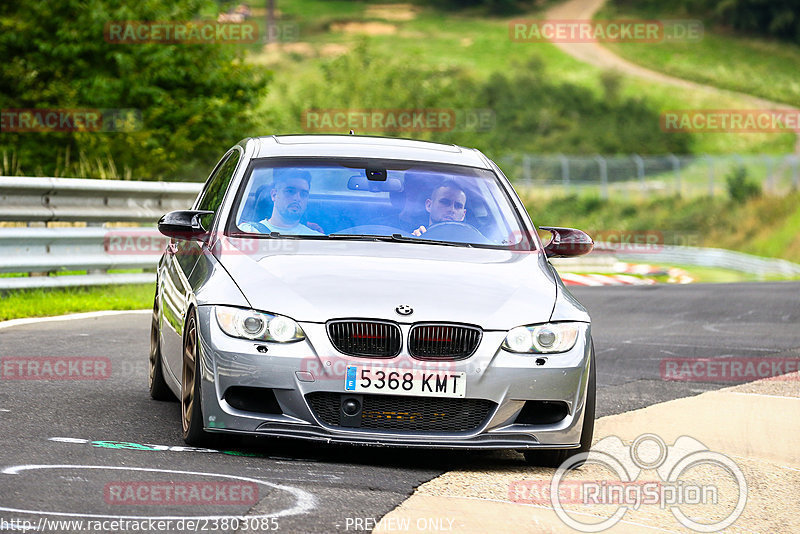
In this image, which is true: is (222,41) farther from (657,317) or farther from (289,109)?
(289,109)

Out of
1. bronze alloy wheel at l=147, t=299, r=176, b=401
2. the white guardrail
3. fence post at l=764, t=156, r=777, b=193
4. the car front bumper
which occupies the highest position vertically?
the car front bumper

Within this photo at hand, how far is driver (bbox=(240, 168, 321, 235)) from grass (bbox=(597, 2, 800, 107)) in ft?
299

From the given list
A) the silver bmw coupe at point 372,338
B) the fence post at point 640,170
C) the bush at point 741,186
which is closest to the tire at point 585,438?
the silver bmw coupe at point 372,338

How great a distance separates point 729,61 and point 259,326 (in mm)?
106582

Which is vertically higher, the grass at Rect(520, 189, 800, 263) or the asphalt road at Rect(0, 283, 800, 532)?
the asphalt road at Rect(0, 283, 800, 532)

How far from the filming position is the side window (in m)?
7.91

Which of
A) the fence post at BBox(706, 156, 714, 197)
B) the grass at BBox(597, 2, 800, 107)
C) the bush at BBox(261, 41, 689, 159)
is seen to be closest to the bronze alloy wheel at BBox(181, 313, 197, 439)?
the fence post at BBox(706, 156, 714, 197)

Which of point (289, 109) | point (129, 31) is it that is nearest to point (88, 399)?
point (129, 31)

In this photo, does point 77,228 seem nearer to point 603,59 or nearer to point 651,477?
point 651,477

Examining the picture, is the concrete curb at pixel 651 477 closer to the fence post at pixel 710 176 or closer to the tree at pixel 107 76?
the tree at pixel 107 76

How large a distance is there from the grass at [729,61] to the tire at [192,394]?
92.0 metres

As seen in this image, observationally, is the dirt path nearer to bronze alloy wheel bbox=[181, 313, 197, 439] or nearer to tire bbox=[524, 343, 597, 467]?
tire bbox=[524, 343, 597, 467]

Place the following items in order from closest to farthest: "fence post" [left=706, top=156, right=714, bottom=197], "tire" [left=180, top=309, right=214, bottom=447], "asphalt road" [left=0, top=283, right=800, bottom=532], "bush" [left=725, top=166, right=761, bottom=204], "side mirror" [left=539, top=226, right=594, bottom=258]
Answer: "asphalt road" [left=0, top=283, right=800, bottom=532] → "tire" [left=180, top=309, right=214, bottom=447] → "side mirror" [left=539, top=226, right=594, bottom=258] → "bush" [left=725, top=166, right=761, bottom=204] → "fence post" [left=706, top=156, right=714, bottom=197]

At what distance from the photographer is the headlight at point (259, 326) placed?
644 cm
